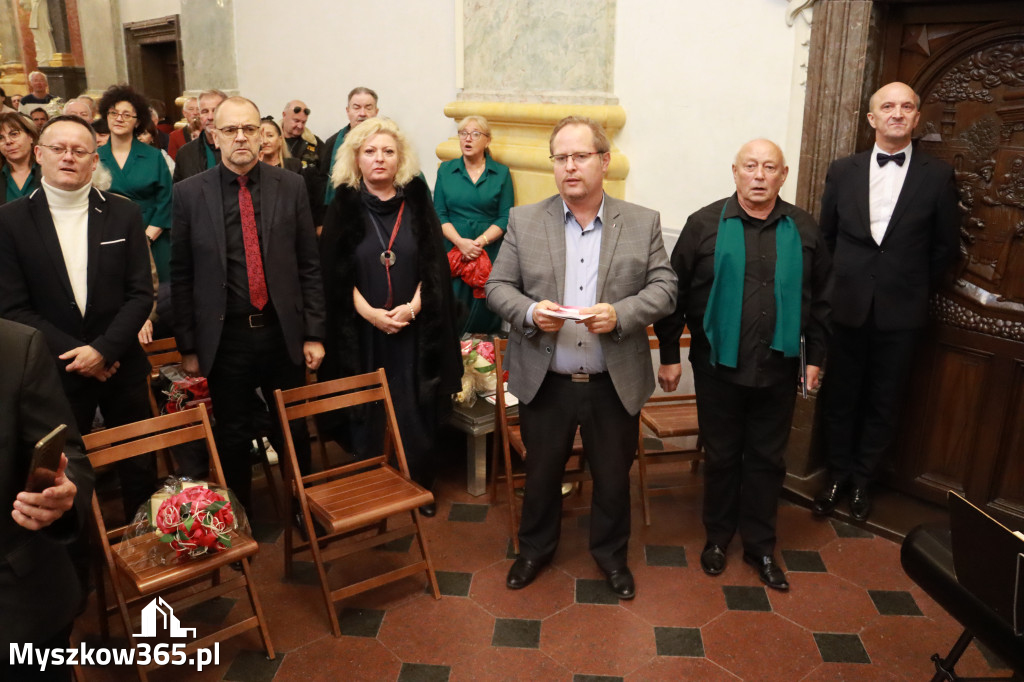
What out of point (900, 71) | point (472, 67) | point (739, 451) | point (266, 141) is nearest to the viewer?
point (739, 451)

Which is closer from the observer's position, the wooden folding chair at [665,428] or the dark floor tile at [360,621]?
the dark floor tile at [360,621]

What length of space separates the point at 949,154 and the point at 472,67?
11.6ft

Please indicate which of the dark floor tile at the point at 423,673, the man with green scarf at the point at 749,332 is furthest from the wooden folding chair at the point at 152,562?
the man with green scarf at the point at 749,332

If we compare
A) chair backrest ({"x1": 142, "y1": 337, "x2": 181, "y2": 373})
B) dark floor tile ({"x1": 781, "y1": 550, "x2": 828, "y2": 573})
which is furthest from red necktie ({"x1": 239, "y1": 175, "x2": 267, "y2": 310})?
dark floor tile ({"x1": 781, "y1": 550, "x2": 828, "y2": 573})

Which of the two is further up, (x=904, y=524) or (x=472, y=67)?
(x=472, y=67)

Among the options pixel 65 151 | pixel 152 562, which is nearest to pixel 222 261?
pixel 65 151

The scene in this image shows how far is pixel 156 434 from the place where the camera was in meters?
3.32

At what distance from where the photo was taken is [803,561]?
3941 mm

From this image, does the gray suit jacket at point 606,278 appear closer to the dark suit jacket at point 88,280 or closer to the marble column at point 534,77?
the dark suit jacket at point 88,280

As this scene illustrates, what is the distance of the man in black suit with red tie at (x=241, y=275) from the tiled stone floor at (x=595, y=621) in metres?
0.93

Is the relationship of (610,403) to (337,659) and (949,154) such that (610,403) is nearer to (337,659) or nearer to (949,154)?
(337,659)

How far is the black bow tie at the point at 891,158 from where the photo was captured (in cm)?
387

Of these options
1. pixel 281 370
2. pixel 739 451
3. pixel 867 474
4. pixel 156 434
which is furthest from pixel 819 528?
pixel 156 434

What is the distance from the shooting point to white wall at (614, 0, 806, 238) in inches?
174
